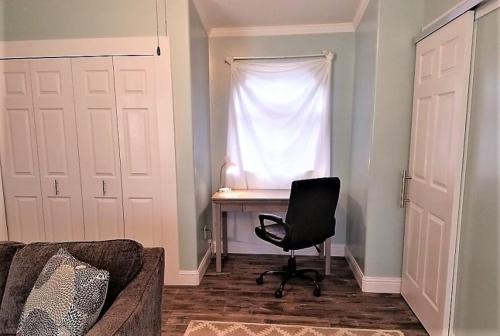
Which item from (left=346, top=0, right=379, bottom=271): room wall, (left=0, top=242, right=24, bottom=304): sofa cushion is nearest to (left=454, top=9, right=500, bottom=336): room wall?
(left=346, top=0, right=379, bottom=271): room wall

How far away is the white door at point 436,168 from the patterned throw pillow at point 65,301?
1.93 metres

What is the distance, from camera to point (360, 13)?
2.84 m

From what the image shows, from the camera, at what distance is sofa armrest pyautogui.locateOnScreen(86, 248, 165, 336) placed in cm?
111

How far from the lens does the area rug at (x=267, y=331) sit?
2.11 metres

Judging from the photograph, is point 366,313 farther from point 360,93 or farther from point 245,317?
point 360,93

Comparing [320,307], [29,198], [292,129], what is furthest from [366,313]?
[29,198]

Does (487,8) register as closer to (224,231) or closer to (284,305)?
(284,305)

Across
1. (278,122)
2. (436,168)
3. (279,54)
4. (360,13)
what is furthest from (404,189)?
(279,54)

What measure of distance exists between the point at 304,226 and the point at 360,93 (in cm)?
141

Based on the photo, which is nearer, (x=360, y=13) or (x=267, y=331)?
(x=267, y=331)

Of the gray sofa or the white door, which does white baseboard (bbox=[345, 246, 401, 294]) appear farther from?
the gray sofa

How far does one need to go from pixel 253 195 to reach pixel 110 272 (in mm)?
1813

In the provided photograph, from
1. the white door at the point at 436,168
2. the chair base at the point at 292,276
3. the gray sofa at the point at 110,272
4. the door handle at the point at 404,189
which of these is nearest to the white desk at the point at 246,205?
the chair base at the point at 292,276

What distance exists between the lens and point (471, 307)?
5.54 ft
